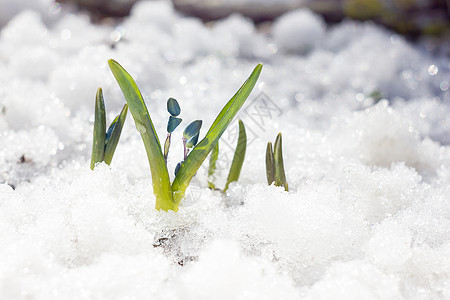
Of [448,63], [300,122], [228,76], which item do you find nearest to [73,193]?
[300,122]

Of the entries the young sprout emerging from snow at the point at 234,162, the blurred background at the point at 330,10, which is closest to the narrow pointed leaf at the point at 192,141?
the young sprout emerging from snow at the point at 234,162

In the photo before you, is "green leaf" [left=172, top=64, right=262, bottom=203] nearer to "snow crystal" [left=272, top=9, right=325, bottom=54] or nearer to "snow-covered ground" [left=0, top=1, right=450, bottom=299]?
"snow-covered ground" [left=0, top=1, right=450, bottom=299]


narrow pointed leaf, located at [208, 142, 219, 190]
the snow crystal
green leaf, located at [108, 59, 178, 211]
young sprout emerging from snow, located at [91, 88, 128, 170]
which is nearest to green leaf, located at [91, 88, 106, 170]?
young sprout emerging from snow, located at [91, 88, 128, 170]

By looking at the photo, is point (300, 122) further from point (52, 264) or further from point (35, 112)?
point (52, 264)

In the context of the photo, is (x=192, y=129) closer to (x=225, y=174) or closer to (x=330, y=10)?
(x=225, y=174)

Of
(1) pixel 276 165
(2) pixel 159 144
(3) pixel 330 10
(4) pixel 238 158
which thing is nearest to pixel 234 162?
(4) pixel 238 158

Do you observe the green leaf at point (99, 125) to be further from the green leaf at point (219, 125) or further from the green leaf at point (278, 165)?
the green leaf at point (278, 165)
